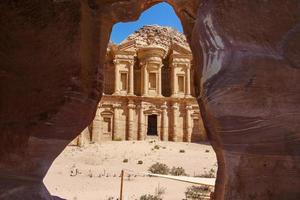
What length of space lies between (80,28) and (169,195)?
22.8ft

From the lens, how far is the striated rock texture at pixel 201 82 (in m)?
2.98

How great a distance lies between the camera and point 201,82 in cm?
351

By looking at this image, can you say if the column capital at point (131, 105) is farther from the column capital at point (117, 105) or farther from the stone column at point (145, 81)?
the stone column at point (145, 81)

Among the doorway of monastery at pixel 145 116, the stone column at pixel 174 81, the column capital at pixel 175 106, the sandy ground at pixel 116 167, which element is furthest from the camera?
the stone column at pixel 174 81

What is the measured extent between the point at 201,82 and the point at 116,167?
13260 millimetres

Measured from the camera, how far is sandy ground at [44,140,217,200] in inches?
397

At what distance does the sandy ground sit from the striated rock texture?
524 centimetres

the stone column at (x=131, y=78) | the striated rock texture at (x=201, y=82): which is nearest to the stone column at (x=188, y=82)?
the stone column at (x=131, y=78)

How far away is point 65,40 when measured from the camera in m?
4.39

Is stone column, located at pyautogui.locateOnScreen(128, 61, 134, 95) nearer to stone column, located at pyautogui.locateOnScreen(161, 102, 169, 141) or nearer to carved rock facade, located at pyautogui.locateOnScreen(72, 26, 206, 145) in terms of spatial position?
carved rock facade, located at pyautogui.locateOnScreen(72, 26, 206, 145)

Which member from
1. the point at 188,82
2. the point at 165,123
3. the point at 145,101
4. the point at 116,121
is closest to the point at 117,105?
the point at 116,121

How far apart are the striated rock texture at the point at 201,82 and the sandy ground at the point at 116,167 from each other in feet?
17.2

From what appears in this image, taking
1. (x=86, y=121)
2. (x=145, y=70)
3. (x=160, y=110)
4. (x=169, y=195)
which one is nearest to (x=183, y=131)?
(x=160, y=110)

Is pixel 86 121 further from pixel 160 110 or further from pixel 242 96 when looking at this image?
pixel 160 110
